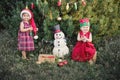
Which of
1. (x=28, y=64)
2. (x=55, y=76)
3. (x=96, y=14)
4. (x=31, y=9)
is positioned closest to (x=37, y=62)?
(x=28, y=64)

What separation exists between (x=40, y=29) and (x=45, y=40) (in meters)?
0.26

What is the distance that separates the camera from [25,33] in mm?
7508

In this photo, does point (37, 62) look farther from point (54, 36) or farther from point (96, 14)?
point (96, 14)

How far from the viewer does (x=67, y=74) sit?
6930 mm

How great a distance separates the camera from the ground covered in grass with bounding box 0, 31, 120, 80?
6.83 meters

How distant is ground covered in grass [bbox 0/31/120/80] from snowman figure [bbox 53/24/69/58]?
147 millimetres

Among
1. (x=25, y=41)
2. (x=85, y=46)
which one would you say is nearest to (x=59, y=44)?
(x=85, y=46)

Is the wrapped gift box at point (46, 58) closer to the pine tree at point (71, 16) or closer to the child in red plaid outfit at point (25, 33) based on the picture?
the child in red plaid outfit at point (25, 33)

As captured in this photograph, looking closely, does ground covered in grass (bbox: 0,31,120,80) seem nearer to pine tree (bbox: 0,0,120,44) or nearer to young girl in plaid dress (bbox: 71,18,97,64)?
young girl in plaid dress (bbox: 71,18,97,64)

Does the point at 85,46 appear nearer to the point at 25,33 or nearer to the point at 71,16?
the point at 71,16

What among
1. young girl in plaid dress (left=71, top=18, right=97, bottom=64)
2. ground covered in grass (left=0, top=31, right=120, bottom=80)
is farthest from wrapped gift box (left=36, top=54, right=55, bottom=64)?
young girl in plaid dress (left=71, top=18, right=97, bottom=64)

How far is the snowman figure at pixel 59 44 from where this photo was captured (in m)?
7.52

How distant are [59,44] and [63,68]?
58 cm

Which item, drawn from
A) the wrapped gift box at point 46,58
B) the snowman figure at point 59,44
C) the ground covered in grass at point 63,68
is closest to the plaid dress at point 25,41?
the ground covered in grass at point 63,68
